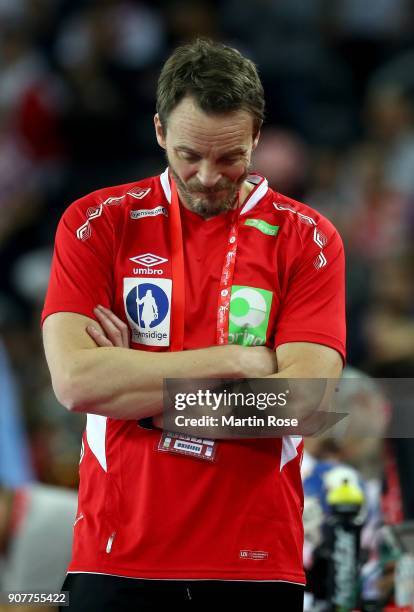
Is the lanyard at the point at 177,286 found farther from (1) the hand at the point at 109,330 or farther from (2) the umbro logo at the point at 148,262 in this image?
(1) the hand at the point at 109,330

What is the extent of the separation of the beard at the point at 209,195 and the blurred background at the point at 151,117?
5.64m

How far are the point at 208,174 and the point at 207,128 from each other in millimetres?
131

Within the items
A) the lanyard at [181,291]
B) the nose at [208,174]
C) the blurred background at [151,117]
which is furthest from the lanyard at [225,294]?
the blurred background at [151,117]

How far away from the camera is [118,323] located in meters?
3.52

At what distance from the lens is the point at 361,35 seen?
11961mm

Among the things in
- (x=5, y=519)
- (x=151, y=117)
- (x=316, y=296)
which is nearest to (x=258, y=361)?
(x=316, y=296)

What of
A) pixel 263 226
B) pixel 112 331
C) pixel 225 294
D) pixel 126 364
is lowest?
pixel 126 364

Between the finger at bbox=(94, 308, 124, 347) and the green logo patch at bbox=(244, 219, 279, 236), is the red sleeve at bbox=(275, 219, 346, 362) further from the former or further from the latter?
the finger at bbox=(94, 308, 124, 347)

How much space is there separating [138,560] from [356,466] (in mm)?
2130

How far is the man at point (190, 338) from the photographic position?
3.37 m

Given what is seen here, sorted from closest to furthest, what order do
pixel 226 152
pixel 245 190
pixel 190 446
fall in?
pixel 190 446
pixel 226 152
pixel 245 190

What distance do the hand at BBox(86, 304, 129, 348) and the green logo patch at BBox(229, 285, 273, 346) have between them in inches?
12.3

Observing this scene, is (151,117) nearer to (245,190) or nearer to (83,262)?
(245,190)

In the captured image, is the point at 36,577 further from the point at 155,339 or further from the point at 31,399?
the point at 31,399
